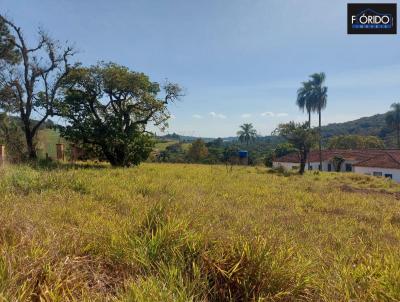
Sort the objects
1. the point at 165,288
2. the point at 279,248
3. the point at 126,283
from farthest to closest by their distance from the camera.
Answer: the point at 279,248, the point at 126,283, the point at 165,288

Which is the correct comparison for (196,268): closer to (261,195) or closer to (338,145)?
(261,195)

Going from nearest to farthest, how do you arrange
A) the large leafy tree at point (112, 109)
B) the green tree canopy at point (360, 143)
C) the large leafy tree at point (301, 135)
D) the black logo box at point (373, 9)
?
the black logo box at point (373, 9) < the large leafy tree at point (112, 109) < the large leafy tree at point (301, 135) < the green tree canopy at point (360, 143)

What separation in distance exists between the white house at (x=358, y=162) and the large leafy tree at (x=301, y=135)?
9.22 feet

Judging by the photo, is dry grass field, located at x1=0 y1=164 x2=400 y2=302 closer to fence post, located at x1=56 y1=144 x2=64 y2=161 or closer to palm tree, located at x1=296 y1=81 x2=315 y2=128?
fence post, located at x1=56 y1=144 x2=64 y2=161

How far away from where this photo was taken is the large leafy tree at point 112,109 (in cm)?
1841

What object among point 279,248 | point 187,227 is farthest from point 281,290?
point 187,227

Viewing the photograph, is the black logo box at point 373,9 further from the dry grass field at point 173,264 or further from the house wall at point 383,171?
the house wall at point 383,171

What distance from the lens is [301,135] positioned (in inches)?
1123

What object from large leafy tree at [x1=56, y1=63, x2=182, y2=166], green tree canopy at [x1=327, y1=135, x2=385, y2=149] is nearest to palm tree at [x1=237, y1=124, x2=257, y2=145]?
green tree canopy at [x1=327, y1=135, x2=385, y2=149]

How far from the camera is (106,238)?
11.7ft

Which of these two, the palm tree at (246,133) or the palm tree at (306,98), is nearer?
the palm tree at (306,98)

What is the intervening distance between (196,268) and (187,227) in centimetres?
85

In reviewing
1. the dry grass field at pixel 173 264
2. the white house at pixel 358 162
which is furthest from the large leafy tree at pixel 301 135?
the dry grass field at pixel 173 264

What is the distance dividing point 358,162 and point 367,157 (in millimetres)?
2713
